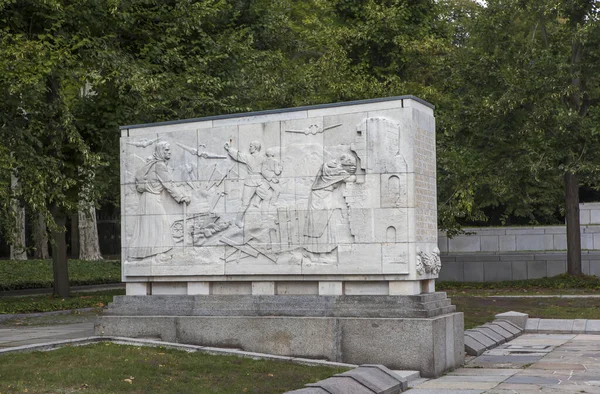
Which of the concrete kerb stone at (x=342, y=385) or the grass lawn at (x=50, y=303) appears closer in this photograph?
the concrete kerb stone at (x=342, y=385)

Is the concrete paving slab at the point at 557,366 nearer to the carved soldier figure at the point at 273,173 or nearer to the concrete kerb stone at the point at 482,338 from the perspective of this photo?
the concrete kerb stone at the point at 482,338

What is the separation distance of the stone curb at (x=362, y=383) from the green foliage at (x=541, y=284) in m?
17.5

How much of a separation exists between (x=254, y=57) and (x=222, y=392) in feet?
59.9

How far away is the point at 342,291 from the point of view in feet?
48.8

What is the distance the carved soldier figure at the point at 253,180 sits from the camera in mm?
15492

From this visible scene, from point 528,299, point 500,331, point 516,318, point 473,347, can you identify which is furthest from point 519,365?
point 528,299

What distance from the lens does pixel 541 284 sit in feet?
97.5

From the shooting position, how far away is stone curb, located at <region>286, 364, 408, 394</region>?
10875 millimetres

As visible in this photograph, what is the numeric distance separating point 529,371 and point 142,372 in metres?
5.90

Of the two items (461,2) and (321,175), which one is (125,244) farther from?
(461,2)

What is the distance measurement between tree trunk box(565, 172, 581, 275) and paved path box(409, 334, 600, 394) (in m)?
11.4

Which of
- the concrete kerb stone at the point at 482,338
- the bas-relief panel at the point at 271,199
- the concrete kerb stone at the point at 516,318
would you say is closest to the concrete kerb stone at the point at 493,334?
the concrete kerb stone at the point at 482,338

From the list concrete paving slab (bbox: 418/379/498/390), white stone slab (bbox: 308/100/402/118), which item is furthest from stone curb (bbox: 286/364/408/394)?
white stone slab (bbox: 308/100/402/118)

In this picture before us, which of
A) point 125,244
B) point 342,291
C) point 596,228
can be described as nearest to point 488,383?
point 342,291
